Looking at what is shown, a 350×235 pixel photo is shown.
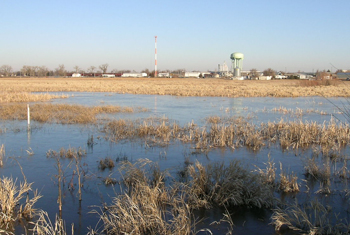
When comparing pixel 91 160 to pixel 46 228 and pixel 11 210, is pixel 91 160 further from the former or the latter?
pixel 46 228

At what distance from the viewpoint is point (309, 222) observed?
17.1ft

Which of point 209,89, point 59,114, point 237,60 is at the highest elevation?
point 237,60

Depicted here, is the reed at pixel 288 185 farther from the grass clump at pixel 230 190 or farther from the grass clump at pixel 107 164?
the grass clump at pixel 107 164

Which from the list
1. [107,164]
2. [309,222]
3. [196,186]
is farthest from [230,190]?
[107,164]

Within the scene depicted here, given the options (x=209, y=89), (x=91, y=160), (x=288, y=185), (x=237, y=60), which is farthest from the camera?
(x=237, y=60)

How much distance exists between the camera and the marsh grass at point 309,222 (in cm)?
518

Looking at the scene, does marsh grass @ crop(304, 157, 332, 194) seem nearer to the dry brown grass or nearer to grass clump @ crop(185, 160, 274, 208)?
grass clump @ crop(185, 160, 274, 208)

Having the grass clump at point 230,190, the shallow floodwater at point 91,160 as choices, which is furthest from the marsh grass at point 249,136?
the grass clump at point 230,190

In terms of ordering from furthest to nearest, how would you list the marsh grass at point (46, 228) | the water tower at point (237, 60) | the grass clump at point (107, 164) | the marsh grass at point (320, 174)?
the water tower at point (237, 60) < the grass clump at point (107, 164) < the marsh grass at point (320, 174) < the marsh grass at point (46, 228)

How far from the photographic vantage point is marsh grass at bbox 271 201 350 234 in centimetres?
518

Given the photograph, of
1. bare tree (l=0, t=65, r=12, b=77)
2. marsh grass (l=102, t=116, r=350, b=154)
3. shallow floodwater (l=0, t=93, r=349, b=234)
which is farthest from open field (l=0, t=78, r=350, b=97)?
bare tree (l=0, t=65, r=12, b=77)

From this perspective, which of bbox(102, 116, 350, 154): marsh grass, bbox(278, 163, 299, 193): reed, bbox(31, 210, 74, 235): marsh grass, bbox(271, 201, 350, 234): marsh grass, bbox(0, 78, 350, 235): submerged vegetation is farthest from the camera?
bbox(102, 116, 350, 154): marsh grass

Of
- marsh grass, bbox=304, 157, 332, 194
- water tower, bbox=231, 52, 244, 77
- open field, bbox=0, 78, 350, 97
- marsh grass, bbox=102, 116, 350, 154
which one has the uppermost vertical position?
water tower, bbox=231, 52, 244, 77

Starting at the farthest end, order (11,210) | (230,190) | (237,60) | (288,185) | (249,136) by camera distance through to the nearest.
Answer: (237,60), (249,136), (288,185), (230,190), (11,210)
